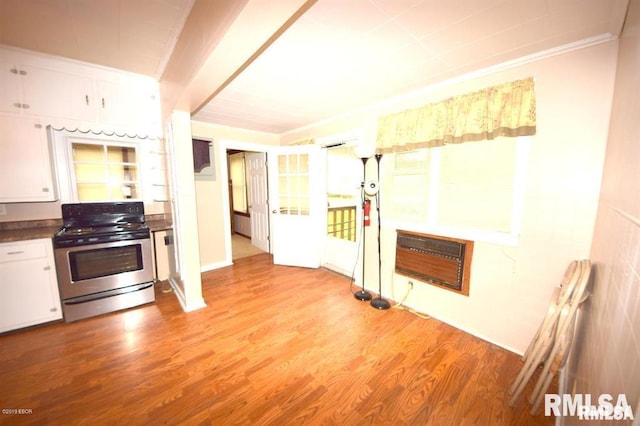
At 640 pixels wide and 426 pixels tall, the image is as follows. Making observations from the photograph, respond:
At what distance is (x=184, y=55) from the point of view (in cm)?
174

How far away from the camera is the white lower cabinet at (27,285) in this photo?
1.95 m

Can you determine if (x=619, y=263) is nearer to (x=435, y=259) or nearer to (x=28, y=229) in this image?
(x=435, y=259)

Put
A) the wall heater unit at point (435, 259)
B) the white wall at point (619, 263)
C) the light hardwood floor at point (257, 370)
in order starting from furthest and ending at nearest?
the wall heater unit at point (435, 259)
the light hardwood floor at point (257, 370)
the white wall at point (619, 263)

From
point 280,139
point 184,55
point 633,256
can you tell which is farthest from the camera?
point 280,139

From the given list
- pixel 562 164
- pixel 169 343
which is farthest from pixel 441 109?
pixel 169 343

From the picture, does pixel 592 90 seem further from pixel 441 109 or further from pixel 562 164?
pixel 441 109

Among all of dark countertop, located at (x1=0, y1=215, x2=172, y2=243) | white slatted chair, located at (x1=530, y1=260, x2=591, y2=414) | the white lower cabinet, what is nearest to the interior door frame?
dark countertop, located at (x1=0, y1=215, x2=172, y2=243)

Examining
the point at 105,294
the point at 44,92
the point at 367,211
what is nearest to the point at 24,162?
the point at 44,92

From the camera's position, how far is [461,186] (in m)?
2.06

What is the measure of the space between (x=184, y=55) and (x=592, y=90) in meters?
2.87

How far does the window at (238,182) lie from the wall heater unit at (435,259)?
161 inches

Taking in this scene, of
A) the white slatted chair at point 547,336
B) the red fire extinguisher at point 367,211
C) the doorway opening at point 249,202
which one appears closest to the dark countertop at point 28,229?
the doorway opening at point 249,202

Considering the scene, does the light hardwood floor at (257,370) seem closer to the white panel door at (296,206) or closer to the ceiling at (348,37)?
the white panel door at (296,206)

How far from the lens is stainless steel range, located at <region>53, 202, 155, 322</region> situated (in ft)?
7.08
